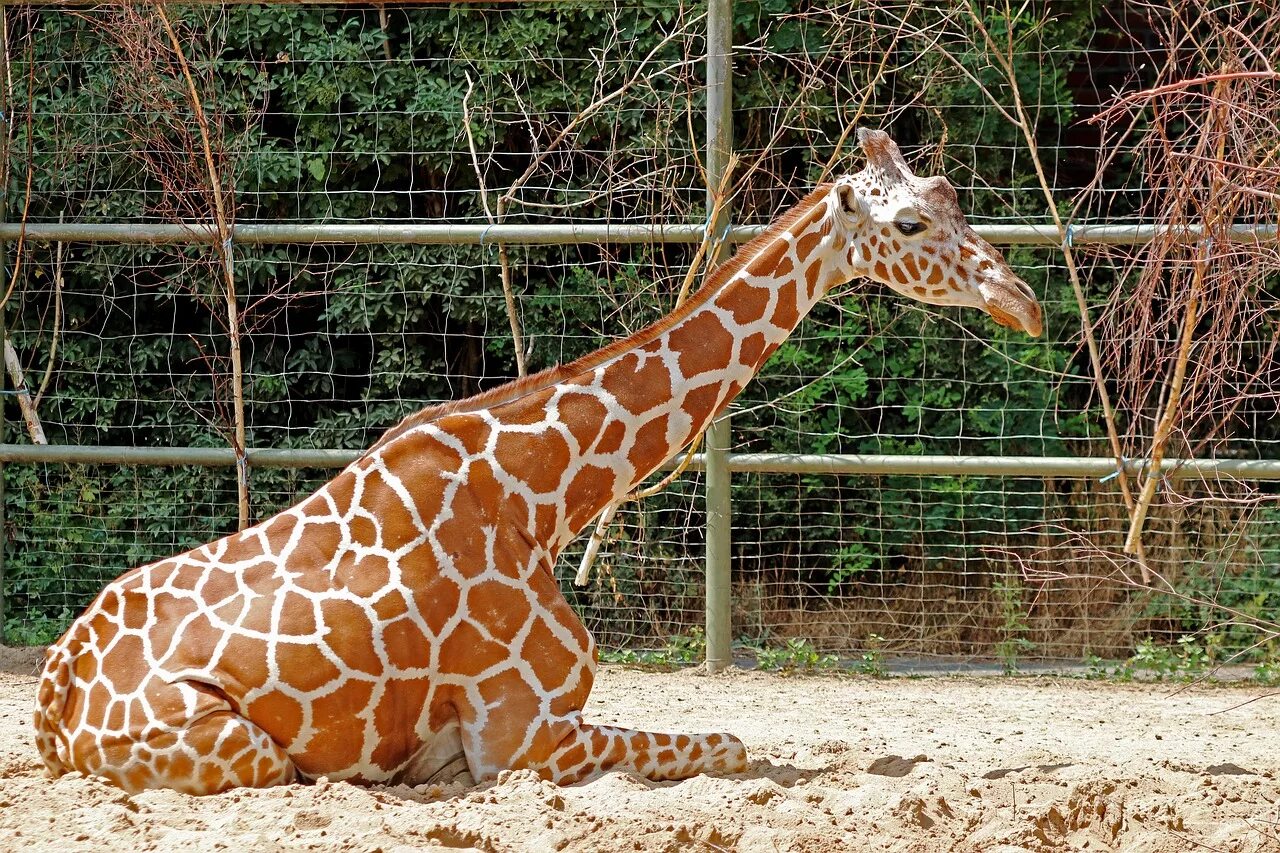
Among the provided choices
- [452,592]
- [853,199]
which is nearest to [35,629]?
[452,592]

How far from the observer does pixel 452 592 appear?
3.74 m

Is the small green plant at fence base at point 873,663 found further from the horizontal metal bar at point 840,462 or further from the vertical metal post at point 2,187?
the vertical metal post at point 2,187

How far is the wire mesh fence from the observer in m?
7.08

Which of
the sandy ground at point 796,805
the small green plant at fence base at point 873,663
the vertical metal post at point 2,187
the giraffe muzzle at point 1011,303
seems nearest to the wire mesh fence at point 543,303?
the vertical metal post at point 2,187

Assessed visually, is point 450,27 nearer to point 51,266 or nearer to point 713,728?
point 51,266

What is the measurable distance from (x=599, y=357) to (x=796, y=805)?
1445 millimetres

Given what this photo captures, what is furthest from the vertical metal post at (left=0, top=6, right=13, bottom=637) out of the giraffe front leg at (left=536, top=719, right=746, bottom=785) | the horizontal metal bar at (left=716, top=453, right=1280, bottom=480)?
the giraffe front leg at (left=536, top=719, right=746, bottom=785)

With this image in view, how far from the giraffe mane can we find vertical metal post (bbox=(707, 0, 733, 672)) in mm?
1780

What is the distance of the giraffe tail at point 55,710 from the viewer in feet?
12.0

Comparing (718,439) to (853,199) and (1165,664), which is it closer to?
(853,199)

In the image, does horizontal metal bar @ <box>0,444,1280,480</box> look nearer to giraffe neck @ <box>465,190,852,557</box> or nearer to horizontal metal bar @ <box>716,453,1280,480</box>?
horizontal metal bar @ <box>716,453,1280,480</box>

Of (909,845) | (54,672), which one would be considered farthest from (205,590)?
(909,845)

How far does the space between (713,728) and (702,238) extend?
2.23 m

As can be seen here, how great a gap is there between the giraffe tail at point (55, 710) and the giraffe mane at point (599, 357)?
1.01 metres
